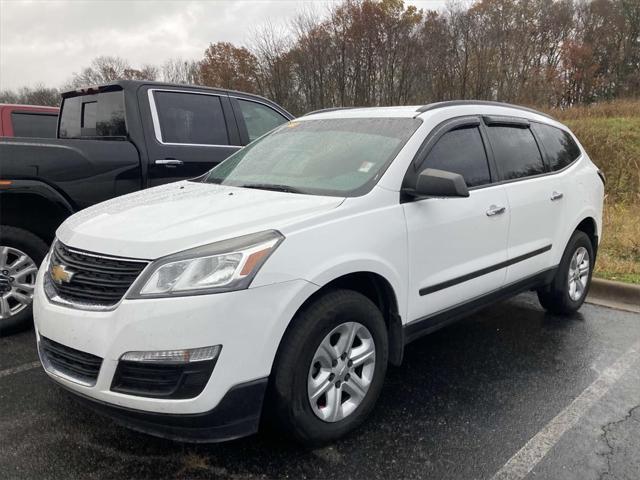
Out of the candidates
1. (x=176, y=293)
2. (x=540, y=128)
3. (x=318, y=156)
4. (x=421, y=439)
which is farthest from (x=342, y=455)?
(x=540, y=128)

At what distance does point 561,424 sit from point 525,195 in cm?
163

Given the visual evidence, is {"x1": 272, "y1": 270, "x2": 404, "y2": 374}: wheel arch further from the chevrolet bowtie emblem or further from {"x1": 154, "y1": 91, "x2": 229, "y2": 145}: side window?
{"x1": 154, "y1": 91, "x2": 229, "y2": 145}: side window

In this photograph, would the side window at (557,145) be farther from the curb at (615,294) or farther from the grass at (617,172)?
the grass at (617,172)

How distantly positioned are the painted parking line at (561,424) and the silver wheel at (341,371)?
761 millimetres

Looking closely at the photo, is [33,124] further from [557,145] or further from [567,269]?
[567,269]

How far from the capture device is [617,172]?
1066 cm

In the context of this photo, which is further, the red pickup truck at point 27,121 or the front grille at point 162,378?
the red pickup truck at point 27,121

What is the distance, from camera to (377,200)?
2736 millimetres

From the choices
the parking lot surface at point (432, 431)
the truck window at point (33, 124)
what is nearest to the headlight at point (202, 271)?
the parking lot surface at point (432, 431)

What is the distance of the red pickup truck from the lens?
225 inches

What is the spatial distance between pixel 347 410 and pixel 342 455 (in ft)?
0.71

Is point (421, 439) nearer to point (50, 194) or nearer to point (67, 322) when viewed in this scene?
point (67, 322)

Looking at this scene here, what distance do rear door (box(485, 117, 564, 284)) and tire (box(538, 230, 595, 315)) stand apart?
28 cm

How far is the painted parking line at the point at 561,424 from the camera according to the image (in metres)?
2.45
